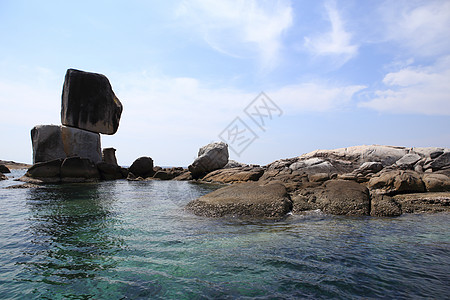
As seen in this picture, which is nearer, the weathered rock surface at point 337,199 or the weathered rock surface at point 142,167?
the weathered rock surface at point 337,199

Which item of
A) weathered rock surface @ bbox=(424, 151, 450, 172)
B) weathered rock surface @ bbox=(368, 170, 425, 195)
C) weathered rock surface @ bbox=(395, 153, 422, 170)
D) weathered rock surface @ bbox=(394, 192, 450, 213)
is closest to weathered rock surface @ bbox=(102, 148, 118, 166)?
weathered rock surface @ bbox=(368, 170, 425, 195)

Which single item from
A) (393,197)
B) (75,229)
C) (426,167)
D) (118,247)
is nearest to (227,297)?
(118,247)

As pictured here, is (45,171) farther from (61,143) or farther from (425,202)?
(425,202)

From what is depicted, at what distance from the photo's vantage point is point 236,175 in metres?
23.2

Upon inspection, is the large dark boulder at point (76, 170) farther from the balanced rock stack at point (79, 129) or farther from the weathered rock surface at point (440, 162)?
the weathered rock surface at point (440, 162)

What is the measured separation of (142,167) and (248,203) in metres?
25.7

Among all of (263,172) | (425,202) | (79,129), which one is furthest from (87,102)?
(425,202)

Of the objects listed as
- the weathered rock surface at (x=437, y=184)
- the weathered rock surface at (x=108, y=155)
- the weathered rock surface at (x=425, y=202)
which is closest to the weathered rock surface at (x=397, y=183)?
the weathered rock surface at (x=437, y=184)

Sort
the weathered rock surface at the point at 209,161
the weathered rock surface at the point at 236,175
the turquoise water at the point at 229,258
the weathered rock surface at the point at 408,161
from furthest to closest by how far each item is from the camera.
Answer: the weathered rock surface at the point at 209,161
the weathered rock surface at the point at 236,175
the weathered rock surface at the point at 408,161
the turquoise water at the point at 229,258

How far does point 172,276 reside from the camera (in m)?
4.04

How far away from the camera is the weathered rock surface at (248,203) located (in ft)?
26.9

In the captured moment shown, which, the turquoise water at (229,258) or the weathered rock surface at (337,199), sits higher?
the weathered rock surface at (337,199)

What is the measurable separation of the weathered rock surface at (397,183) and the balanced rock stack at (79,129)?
22.7m

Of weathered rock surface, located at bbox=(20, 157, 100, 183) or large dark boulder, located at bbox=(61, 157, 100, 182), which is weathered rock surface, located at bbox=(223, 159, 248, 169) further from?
weathered rock surface, located at bbox=(20, 157, 100, 183)
